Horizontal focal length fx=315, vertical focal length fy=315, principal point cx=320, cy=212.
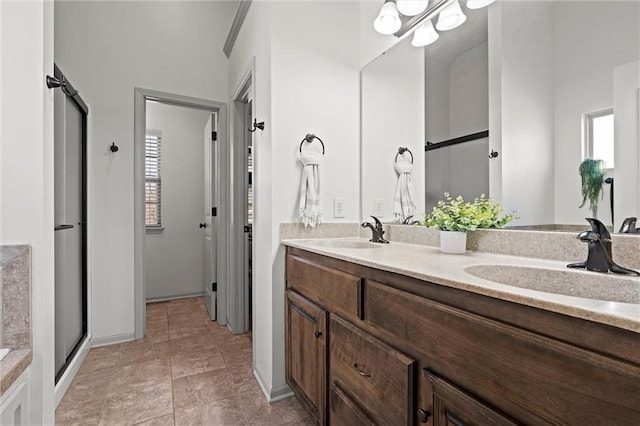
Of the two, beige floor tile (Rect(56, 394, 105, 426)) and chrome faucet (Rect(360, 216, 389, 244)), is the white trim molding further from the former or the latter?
beige floor tile (Rect(56, 394, 105, 426))

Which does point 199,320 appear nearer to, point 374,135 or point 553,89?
point 374,135

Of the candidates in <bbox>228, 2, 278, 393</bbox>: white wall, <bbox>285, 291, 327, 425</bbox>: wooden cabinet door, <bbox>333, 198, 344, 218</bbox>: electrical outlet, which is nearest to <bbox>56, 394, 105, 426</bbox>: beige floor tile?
<bbox>228, 2, 278, 393</bbox>: white wall

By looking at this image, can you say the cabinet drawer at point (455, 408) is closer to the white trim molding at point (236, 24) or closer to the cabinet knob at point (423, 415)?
the cabinet knob at point (423, 415)

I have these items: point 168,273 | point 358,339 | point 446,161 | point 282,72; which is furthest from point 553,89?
point 168,273

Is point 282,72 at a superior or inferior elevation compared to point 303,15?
inferior

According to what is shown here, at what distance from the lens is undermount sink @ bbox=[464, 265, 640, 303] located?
82 cm

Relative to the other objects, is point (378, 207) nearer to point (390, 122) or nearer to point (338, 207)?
point (338, 207)

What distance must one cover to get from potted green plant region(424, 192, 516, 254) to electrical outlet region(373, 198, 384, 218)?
1.94 ft

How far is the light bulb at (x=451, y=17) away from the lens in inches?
60.2

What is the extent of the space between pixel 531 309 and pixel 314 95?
1652mm

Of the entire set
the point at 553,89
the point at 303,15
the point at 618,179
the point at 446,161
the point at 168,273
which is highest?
the point at 303,15

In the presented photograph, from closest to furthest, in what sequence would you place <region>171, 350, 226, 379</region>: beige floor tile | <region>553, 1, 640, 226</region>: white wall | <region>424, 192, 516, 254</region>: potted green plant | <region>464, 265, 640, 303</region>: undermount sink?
<region>464, 265, 640, 303</region>: undermount sink
<region>553, 1, 640, 226</region>: white wall
<region>424, 192, 516, 254</region>: potted green plant
<region>171, 350, 226, 379</region>: beige floor tile

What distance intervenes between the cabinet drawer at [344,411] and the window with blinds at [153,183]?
11.0 feet

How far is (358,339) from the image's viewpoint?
115 cm
